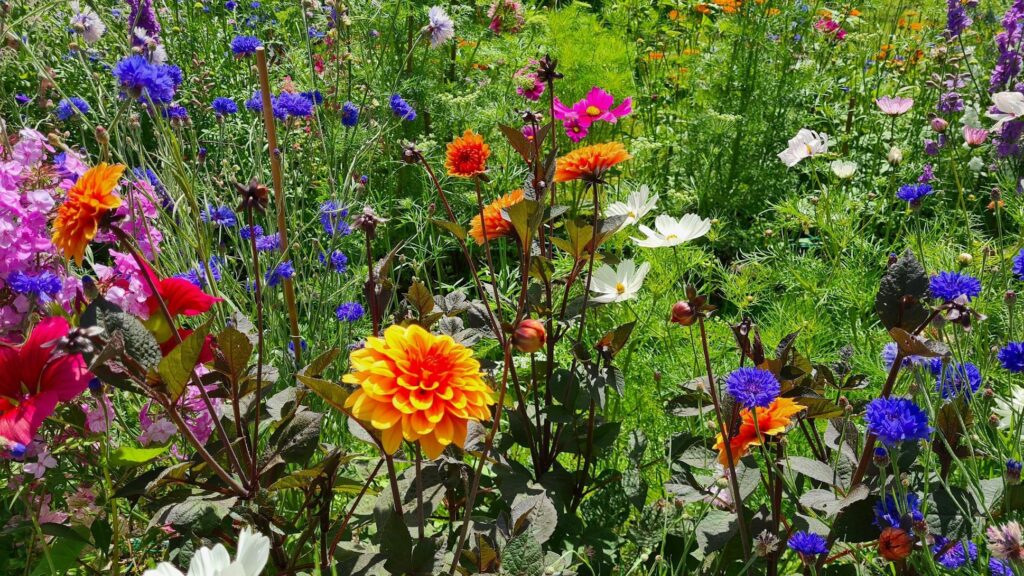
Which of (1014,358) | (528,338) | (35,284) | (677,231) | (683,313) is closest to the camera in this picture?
(528,338)

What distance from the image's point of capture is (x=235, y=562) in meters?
0.53

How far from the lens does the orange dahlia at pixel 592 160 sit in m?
1.20

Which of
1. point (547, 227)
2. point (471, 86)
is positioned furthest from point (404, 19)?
point (547, 227)

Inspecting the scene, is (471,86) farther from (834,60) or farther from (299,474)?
(299,474)

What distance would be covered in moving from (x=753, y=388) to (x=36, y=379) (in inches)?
31.5

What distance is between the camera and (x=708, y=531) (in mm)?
1113

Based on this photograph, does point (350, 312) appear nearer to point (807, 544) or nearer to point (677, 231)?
point (677, 231)

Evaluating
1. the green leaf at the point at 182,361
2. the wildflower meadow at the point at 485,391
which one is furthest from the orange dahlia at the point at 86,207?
the green leaf at the point at 182,361

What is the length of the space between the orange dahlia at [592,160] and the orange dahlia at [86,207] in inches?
25.4

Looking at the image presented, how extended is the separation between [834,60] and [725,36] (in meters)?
0.81

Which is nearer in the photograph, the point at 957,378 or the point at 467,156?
the point at 957,378

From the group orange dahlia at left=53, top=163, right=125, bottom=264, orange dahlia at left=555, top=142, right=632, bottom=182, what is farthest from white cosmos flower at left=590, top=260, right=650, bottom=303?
orange dahlia at left=53, top=163, right=125, bottom=264

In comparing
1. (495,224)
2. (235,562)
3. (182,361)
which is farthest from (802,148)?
(235,562)

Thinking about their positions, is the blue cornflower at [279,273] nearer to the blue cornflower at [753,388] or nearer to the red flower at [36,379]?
the red flower at [36,379]
